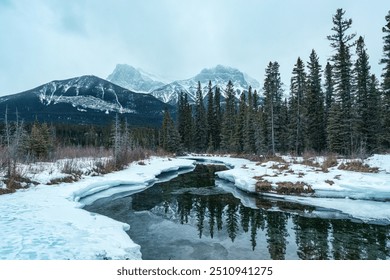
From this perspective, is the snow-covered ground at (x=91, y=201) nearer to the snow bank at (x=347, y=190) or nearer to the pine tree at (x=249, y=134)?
the snow bank at (x=347, y=190)

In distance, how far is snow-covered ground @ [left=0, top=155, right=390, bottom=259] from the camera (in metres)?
5.71

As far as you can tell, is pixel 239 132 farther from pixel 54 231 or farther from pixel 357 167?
pixel 54 231

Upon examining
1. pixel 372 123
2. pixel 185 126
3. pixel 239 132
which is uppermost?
pixel 185 126

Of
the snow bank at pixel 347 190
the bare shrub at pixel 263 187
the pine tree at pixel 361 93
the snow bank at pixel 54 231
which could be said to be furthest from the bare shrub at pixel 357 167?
the snow bank at pixel 54 231

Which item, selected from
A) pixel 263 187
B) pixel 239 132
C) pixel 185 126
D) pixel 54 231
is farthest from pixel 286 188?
pixel 185 126

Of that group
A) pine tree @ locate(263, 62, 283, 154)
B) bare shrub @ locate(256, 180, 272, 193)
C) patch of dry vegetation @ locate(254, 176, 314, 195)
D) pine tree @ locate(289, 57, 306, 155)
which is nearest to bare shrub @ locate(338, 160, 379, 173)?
patch of dry vegetation @ locate(254, 176, 314, 195)

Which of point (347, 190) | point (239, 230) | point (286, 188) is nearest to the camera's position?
point (239, 230)

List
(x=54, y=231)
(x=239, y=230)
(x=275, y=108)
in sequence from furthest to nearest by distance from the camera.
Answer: (x=275, y=108)
(x=239, y=230)
(x=54, y=231)

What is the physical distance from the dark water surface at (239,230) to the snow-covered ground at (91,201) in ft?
2.69

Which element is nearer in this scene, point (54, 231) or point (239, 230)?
point (54, 231)

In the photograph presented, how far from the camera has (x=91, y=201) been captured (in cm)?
1229

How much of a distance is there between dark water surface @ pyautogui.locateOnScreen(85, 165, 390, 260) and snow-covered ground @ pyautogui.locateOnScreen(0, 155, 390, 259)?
821 mm

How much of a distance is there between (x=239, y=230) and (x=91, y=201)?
23.6ft

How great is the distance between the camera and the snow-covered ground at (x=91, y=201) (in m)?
5.71
